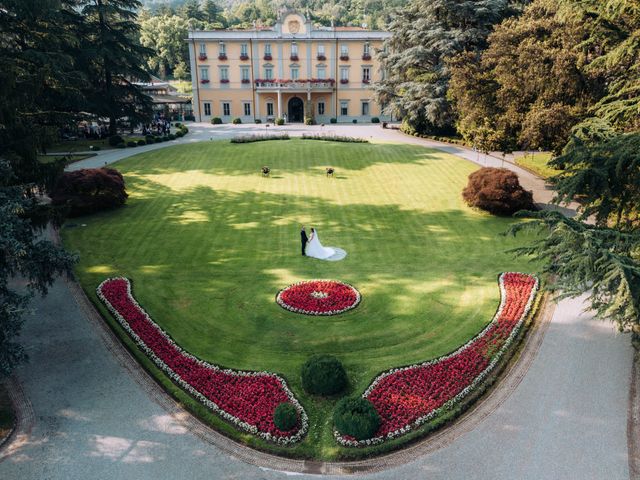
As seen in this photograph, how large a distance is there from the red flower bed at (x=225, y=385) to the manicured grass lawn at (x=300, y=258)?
42cm

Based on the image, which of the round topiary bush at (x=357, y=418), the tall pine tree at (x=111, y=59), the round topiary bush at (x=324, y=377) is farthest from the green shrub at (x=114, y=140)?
the round topiary bush at (x=357, y=418)

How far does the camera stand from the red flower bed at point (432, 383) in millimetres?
11641

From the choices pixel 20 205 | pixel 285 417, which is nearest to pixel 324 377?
pixel 285 417

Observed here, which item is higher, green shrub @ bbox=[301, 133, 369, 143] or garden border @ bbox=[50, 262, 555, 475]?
green shrub @ bbox=[301, 133, 369, 143]

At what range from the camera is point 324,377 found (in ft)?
40.5

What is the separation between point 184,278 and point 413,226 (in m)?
12.1

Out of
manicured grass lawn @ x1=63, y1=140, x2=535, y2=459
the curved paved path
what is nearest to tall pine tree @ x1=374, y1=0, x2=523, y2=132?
manicured grass lawn @ x1=63, y1=140, x2=535, y2=459

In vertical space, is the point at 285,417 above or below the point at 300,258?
below

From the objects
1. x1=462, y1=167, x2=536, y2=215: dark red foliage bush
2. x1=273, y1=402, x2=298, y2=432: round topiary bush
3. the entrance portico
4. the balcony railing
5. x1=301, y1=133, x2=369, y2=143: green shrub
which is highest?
the balcony railing

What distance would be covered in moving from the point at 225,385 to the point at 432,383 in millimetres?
5534

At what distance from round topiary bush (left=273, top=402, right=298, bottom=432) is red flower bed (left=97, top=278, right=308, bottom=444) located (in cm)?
15

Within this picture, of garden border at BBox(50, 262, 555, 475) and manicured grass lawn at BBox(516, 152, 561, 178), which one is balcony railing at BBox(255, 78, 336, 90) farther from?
garden border at BBox(50, 262, 555, 475)

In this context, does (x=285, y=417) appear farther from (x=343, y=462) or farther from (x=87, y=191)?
(x=87, y=191)

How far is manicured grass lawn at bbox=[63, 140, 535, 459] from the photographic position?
14891 millimetres
